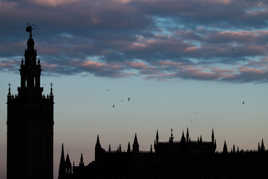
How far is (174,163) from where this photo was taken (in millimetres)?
133875

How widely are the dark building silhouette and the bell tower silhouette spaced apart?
63.9ft

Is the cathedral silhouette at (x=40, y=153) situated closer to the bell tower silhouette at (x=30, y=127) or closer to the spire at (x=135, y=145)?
the bell tower silhouette at (x=30, y=127)

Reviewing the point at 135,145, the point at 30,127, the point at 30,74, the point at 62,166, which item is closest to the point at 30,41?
the point at 30,74

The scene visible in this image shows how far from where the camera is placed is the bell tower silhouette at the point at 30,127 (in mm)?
121375

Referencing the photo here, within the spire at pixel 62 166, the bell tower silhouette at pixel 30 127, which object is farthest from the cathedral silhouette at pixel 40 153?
the spire at pixel 62 166

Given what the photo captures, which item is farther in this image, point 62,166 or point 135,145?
point 62,166

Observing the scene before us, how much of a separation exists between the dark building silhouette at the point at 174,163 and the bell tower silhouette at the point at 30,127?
19.5 m

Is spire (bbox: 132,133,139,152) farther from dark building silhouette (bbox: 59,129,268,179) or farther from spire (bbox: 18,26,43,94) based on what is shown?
spire (bbox: 18,26,43,94)

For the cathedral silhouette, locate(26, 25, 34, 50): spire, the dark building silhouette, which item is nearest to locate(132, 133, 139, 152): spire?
the dark building silhouette

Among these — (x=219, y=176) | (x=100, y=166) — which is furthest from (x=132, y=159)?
(x=219, y=176)

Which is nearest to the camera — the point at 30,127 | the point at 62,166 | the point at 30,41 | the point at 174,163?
the point at 30,127

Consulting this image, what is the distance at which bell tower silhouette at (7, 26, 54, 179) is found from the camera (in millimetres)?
121375

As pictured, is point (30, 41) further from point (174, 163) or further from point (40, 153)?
point (174, 163)

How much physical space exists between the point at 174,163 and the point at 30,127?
3015cm
